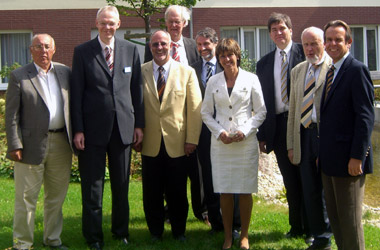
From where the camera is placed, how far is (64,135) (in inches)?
215

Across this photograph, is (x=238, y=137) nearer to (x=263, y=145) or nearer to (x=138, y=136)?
(x=263, y=145)

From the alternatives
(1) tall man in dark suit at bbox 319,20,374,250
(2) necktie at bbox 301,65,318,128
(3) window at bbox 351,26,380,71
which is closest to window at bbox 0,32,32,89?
(3) window at bbox 351,26,380,71

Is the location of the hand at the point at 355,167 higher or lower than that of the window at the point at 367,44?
lower

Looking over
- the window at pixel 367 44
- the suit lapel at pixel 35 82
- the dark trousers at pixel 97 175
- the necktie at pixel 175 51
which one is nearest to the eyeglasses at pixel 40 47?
the suit lapel at pixel 35 82

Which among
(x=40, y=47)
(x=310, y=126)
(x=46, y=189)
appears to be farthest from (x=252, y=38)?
(x=46, y=189)

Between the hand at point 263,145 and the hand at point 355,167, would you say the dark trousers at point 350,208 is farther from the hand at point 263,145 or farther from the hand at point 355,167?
the hand at point 263,145

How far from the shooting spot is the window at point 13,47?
17734 millimetres

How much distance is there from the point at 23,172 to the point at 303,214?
319cm

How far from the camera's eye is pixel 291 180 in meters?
5.85

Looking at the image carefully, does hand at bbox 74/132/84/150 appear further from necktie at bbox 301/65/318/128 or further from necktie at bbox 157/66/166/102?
necktie at bbox 301/65/318/128

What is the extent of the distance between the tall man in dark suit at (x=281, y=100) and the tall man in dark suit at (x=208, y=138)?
2.07ft

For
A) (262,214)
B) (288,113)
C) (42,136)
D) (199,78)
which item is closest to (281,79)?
(288,113)

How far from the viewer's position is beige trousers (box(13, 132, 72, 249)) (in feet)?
17.5

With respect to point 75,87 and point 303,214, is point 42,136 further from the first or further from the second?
point 303,214
